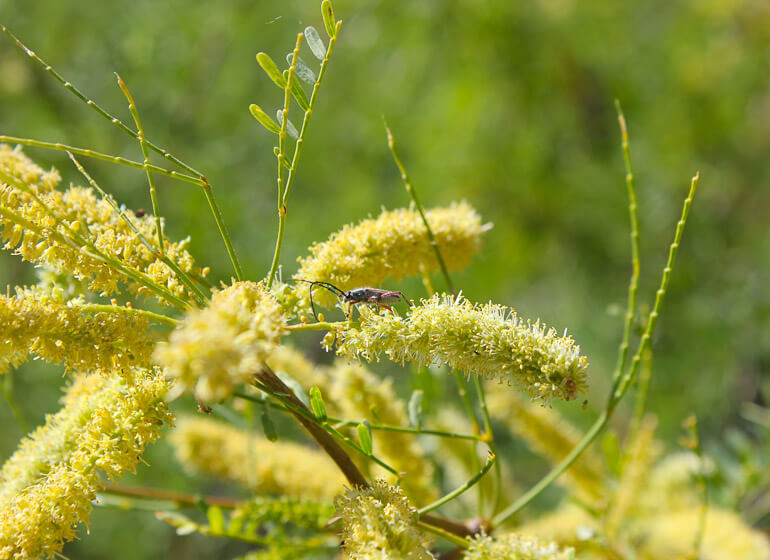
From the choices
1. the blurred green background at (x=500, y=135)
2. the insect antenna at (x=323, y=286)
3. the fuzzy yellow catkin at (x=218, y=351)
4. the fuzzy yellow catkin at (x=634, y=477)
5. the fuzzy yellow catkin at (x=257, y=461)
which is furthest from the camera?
the blurred green background at (x=500, y=135)

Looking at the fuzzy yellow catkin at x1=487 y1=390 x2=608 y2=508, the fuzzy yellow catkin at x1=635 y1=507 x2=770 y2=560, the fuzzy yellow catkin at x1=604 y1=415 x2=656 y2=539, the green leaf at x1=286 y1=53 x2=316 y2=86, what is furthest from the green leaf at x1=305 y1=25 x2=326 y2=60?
the fuzzy yellow catkin at x1=635 y1=507 x2=770 y2=560

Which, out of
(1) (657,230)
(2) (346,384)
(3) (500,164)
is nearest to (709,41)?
(1) (657,230)

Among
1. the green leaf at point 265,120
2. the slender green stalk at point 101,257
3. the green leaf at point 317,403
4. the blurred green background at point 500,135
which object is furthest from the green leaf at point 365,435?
the blurred green background at point 500,135

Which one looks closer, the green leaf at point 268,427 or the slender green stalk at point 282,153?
the slender green stalk at point 282,153

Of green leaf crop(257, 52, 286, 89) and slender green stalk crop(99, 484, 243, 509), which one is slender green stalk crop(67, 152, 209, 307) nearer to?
green leaf crop(257, 52, 286, 89)

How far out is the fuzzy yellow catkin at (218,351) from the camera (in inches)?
21.2

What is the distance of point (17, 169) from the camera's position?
0.88 metres

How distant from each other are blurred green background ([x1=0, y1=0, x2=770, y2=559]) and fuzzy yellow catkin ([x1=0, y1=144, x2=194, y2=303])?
4.44 ft

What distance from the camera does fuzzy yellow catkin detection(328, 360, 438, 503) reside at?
1.19 metres

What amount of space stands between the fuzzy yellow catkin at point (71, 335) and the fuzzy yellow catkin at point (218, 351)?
0.62ft

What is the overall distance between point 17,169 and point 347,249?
46 cm

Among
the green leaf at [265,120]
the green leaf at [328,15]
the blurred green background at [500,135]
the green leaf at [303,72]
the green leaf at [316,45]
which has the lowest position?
the green leaf at [265,120]

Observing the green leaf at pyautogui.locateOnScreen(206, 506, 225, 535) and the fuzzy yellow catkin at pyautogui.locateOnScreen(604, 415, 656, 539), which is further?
the fuzzy yellow catkin at pyautogui.locateOnScreen(604, 415, 656, 539)

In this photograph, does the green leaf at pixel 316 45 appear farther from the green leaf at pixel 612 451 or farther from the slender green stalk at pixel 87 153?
the green leaf at pixel 612 451
